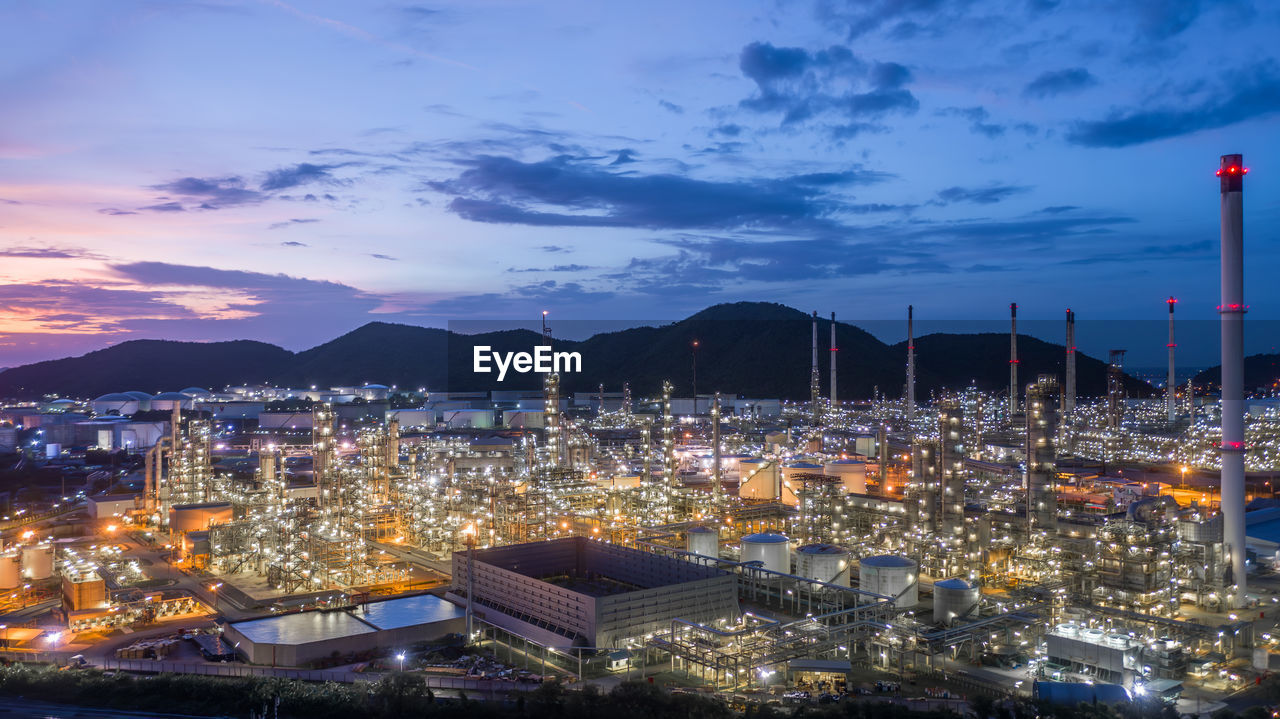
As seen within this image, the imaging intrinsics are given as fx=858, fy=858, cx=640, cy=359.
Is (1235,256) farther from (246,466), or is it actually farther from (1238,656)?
(246,466)

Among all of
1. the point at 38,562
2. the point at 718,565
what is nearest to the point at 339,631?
the point at 718,565

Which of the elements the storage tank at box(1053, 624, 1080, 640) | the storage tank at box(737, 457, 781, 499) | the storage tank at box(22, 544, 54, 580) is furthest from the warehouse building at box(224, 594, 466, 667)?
the storage tank at box(737, 457, 781, 499)

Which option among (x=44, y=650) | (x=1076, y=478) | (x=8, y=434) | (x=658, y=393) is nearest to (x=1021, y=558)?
(x=1076, y=478)

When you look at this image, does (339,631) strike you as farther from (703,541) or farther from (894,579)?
(894,579)

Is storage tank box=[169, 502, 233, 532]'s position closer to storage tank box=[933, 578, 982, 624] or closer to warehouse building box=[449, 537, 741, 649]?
warehouse building box=[449, 537, 741, 649]

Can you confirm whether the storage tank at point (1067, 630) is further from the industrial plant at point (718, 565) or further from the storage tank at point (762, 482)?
the storage tank at point (762, 482)

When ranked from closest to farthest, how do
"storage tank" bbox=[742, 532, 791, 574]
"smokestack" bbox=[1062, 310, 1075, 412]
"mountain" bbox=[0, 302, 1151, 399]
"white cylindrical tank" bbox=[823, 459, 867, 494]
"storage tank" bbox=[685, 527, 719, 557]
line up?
"storage tank" bbox=[742, 532, 791, 574] < "storage tank" bbox=[685, 527, 719, 557] < "white cylindrical tank" bbox=[823, 459, 867, 494] < "smokestack" bbox=[1062, 310, 1075, 412] < "mountain" bbox=[0, 302, 1151, 399]
